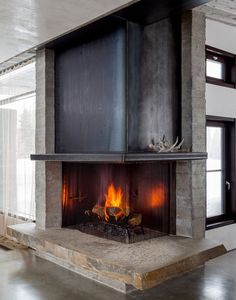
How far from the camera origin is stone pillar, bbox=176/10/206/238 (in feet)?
14.7

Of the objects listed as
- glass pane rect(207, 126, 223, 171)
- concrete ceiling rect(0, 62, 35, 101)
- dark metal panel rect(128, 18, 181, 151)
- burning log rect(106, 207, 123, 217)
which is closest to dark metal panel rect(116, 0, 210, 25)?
dark metal panel rect(128, 18, 181, 151)

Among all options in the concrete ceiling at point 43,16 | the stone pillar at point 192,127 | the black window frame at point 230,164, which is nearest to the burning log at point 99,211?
the stone pillar at point 192,127

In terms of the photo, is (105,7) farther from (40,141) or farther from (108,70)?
(40,141)

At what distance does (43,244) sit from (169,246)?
161 cm

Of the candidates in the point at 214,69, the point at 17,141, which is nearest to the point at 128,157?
the point at 214,69

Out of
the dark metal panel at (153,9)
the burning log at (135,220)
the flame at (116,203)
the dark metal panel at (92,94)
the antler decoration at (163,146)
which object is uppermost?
the dark metal panel at (153,9)

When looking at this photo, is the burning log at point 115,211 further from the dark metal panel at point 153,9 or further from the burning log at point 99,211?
the dark metal panel at point 153,9

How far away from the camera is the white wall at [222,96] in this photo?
5.12 metres

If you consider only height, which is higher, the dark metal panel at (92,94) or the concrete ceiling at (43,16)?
the concrete ceiling at (43,16)

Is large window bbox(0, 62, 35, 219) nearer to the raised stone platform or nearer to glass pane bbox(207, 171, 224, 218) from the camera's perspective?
the raised stone platform

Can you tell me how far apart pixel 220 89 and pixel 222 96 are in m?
0.11

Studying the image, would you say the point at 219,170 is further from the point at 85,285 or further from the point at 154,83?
the point at 85,285

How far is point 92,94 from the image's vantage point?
14.9ft

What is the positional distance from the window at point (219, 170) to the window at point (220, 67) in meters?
0.62
